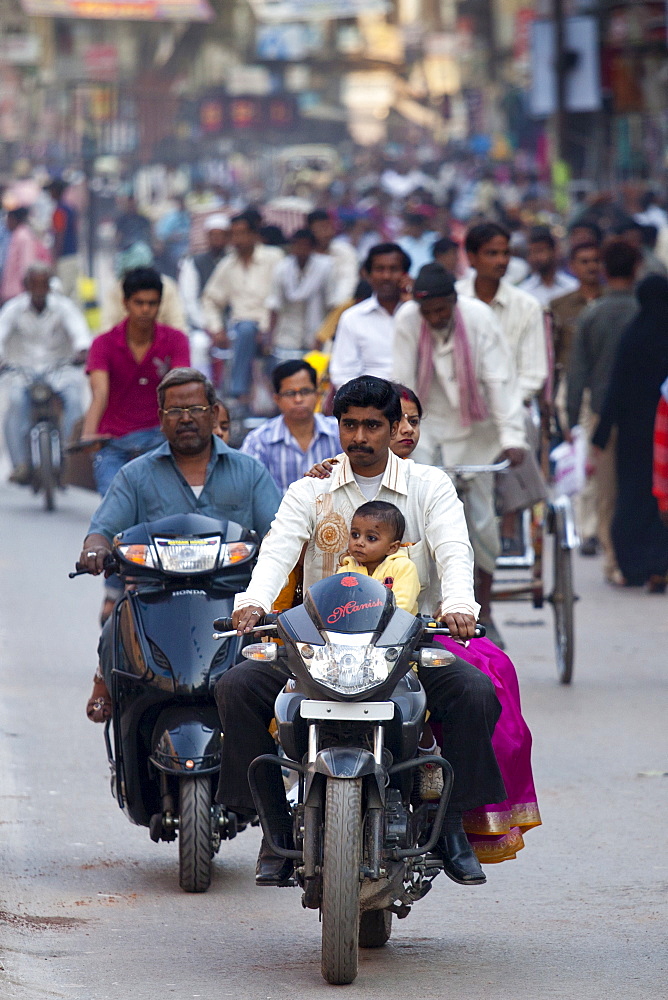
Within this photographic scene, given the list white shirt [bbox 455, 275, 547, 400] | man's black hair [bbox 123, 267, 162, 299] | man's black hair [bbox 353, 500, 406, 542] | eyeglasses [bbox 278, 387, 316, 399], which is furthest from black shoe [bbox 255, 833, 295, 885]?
white shirt [bbox 455, 275, 547, 400]

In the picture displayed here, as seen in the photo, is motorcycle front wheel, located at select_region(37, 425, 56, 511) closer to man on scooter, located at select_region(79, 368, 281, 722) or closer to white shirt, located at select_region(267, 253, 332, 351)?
white shirt, located at select_region(267, 253, 332, 351)

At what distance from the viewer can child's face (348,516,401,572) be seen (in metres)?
4.95

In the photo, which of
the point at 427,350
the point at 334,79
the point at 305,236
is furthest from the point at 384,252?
the point at 334,79

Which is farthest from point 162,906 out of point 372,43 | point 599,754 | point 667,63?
point 372,43

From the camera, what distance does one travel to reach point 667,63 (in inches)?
1074

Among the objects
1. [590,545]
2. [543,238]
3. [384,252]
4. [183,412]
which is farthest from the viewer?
[543,238]

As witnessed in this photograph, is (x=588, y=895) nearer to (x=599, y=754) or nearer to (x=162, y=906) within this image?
(x=162, y=906)

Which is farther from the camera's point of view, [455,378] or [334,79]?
[334,79]

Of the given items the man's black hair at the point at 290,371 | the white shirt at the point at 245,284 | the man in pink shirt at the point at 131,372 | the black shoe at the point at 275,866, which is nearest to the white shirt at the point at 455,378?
the man's black hair at the point at 290,371

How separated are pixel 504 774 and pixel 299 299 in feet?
36.7

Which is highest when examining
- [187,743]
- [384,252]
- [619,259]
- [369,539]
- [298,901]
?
[384,252]

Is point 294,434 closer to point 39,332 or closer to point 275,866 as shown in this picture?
point 275,866

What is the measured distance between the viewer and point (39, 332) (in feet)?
47.6

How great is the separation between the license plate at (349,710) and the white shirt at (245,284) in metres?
12.0
